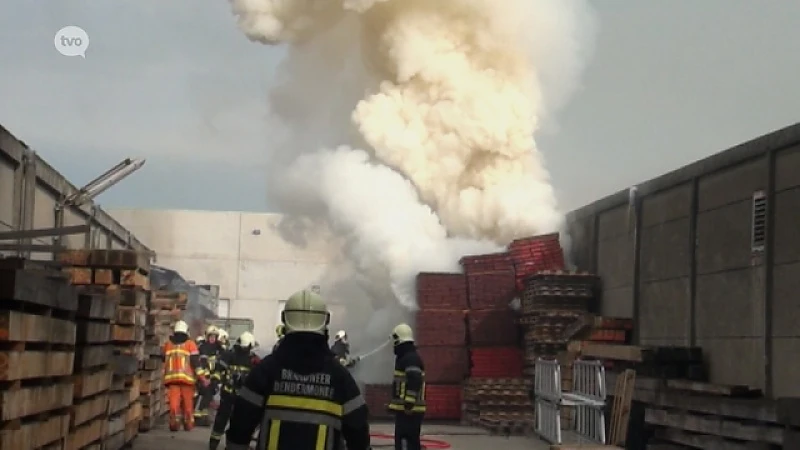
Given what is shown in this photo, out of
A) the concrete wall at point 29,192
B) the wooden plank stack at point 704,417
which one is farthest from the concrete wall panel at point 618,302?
the concrete wall at point 29,192

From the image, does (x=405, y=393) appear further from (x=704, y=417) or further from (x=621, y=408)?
(x=621, y=408)

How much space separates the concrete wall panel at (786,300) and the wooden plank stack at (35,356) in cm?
889

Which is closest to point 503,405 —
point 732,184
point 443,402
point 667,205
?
point 443,402

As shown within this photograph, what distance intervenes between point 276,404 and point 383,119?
19946 mm

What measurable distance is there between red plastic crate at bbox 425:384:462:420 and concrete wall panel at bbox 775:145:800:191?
957 cm

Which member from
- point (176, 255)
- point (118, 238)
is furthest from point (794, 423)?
point (176, 255)

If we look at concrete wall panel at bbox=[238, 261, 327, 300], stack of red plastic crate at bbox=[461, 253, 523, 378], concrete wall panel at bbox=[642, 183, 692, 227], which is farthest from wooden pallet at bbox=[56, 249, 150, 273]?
concrete wall panel at bbox=[238, 261, 327, 300]

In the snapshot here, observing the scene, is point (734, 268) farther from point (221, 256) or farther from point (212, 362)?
point (221, 256)

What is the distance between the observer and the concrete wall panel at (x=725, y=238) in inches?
606

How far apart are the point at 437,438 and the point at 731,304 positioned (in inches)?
231

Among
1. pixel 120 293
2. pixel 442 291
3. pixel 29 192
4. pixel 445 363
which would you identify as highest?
pixel 29 192

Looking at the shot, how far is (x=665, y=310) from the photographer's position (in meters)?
18.4

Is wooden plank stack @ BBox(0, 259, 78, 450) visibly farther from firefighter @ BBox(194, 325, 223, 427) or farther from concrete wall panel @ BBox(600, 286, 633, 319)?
concrete wall panel @ BBox(600, 286, 633, 319)

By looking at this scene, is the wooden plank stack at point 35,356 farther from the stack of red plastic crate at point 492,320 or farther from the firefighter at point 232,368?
the stack of red plastic crate at point 492,320
